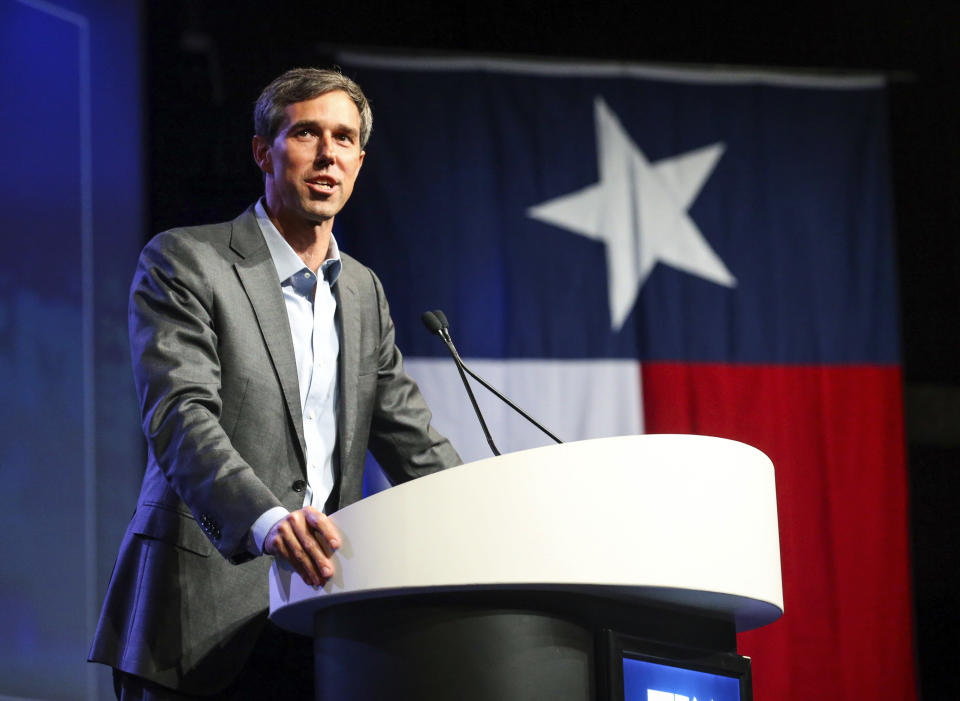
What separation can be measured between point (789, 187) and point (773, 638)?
1.49m

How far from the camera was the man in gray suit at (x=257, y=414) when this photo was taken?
1.61 m

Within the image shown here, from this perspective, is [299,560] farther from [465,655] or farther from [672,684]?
[672,684]

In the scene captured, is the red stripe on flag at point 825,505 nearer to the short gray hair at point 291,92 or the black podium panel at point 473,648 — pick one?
the short gray hair at point 291,92

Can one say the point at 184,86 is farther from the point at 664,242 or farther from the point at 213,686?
the point at 213,686

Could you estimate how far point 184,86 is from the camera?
3111 millimetres

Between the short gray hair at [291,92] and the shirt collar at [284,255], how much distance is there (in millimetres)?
142

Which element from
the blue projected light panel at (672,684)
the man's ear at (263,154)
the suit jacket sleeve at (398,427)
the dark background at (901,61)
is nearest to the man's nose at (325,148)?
the man's ear at (263,154)

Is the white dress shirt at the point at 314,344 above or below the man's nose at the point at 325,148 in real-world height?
below

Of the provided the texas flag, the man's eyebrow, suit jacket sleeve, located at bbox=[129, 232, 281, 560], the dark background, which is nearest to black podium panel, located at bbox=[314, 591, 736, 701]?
suit jacket sleeve, located at bbox=[129, 232, 281, 560]

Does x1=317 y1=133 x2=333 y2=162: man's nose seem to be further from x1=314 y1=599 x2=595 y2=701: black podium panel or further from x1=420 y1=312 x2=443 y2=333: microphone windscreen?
x1=314 y1=599 x2=595 y2=701: black podium panel

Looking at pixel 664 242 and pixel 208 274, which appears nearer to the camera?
pixel 208 274

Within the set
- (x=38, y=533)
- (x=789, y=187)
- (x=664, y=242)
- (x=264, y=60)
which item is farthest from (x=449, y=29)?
(x=38, y=533)

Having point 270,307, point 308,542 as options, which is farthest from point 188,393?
point 308,542

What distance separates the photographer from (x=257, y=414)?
1.83 m
